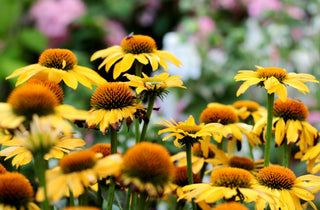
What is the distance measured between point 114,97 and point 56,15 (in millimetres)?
2118

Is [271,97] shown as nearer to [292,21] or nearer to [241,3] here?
[292,21]

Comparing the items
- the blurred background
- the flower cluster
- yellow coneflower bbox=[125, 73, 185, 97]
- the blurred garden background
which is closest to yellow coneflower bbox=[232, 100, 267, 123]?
the flower cluster

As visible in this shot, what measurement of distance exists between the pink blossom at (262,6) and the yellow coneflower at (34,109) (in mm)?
1772

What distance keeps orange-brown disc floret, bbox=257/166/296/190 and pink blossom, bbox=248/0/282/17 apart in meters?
1.61

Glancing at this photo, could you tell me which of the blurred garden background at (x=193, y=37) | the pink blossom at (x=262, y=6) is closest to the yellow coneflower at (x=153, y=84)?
the blurred garden background at (x=193, y=37)

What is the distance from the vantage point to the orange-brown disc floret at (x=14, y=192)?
1.33 ft

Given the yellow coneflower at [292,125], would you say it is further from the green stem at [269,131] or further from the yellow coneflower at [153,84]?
the yellow coneflower at [153,84]

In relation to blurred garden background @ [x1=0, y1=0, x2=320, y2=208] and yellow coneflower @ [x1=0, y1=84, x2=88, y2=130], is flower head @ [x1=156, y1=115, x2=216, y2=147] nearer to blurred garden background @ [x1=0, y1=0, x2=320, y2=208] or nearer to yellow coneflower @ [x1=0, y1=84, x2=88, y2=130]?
yellow coneflower @ [x1=0, y1=84, x2=88, y2=130]

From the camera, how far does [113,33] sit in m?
2.57

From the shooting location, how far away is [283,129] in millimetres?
621

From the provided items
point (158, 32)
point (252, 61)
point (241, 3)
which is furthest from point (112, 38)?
point (252, 61)

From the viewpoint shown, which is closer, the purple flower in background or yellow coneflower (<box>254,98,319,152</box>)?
yellow coneflower (<box>254,98,319,152</box>)

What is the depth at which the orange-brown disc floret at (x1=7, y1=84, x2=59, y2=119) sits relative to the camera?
38cm

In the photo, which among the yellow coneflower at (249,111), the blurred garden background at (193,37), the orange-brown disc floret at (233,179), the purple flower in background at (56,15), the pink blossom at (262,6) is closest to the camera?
the orange-brown disc floret at (233,179)
